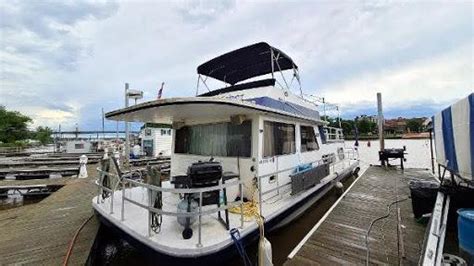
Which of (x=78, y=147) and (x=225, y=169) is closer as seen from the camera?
(x=225, y=169)

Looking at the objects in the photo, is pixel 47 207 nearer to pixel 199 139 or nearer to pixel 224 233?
pixel 199 139

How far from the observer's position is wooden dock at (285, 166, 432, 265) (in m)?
4.13

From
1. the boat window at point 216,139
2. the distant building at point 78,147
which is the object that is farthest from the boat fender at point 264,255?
the distant building at point 78,147

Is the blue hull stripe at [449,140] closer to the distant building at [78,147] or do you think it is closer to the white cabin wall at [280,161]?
the white cabin wall at [280,161]

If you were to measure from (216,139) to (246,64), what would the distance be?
2.79 metres

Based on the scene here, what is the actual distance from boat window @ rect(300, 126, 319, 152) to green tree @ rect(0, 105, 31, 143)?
164ft

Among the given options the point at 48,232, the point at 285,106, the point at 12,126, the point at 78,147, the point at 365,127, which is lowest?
the point at 48,232

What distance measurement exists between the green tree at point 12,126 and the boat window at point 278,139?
50.1 m

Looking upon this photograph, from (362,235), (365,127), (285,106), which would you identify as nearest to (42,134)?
(285,106)

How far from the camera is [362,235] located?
495 centimetres

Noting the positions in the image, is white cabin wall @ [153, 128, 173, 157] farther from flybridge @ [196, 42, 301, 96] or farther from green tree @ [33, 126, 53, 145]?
green tree @ [33, 126, 53, 145]

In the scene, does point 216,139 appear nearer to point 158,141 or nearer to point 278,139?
point 278,139

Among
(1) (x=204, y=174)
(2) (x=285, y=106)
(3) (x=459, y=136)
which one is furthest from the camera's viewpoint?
(2) (x=285, y=106)

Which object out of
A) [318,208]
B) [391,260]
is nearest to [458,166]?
[391,260]
